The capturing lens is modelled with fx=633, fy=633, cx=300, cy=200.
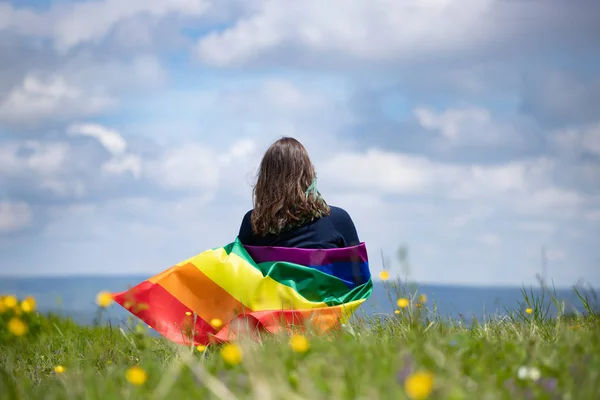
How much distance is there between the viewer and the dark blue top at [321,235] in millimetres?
6004

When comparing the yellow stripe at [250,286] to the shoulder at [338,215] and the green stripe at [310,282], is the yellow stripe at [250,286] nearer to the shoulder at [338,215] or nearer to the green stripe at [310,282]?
the green stripe at [310,282]

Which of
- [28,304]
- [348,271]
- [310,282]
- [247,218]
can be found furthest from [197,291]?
[28,304]

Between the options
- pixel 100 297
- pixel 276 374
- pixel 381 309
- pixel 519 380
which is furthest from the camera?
pixel 381 309

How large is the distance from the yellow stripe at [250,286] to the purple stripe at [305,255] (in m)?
0.19

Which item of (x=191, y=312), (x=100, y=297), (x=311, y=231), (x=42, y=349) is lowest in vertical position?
(x=42, y=349)

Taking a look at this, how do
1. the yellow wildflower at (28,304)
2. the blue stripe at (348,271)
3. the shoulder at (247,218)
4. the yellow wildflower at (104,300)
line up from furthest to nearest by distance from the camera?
the shoulder at (247,218) < the blue stripe at (348,271) < the yellow wildflower at (28,304) < the yellow wildflower at (104,300)

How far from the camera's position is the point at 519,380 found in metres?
3.06

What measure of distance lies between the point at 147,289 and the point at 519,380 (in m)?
3.78

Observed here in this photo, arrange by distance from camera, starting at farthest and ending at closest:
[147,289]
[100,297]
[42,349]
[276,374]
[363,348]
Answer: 1. [42,349]
2. [147,289]
3. [100,297]
4. [363,348]
5. [276,374]

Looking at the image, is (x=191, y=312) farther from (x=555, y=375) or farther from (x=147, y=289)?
(x=555, y=375)

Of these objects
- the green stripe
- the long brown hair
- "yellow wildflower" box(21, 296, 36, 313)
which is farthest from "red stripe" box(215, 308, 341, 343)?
"yellow wildflower" box(21, 296, 36, 313)

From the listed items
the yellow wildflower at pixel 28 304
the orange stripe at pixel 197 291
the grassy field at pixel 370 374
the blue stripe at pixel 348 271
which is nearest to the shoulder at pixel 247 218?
the orange stripe at pixel 197 291

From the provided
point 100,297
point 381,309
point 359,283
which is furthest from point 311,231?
point 100,297

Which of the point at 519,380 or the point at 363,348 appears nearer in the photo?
A: the point at 519,380
